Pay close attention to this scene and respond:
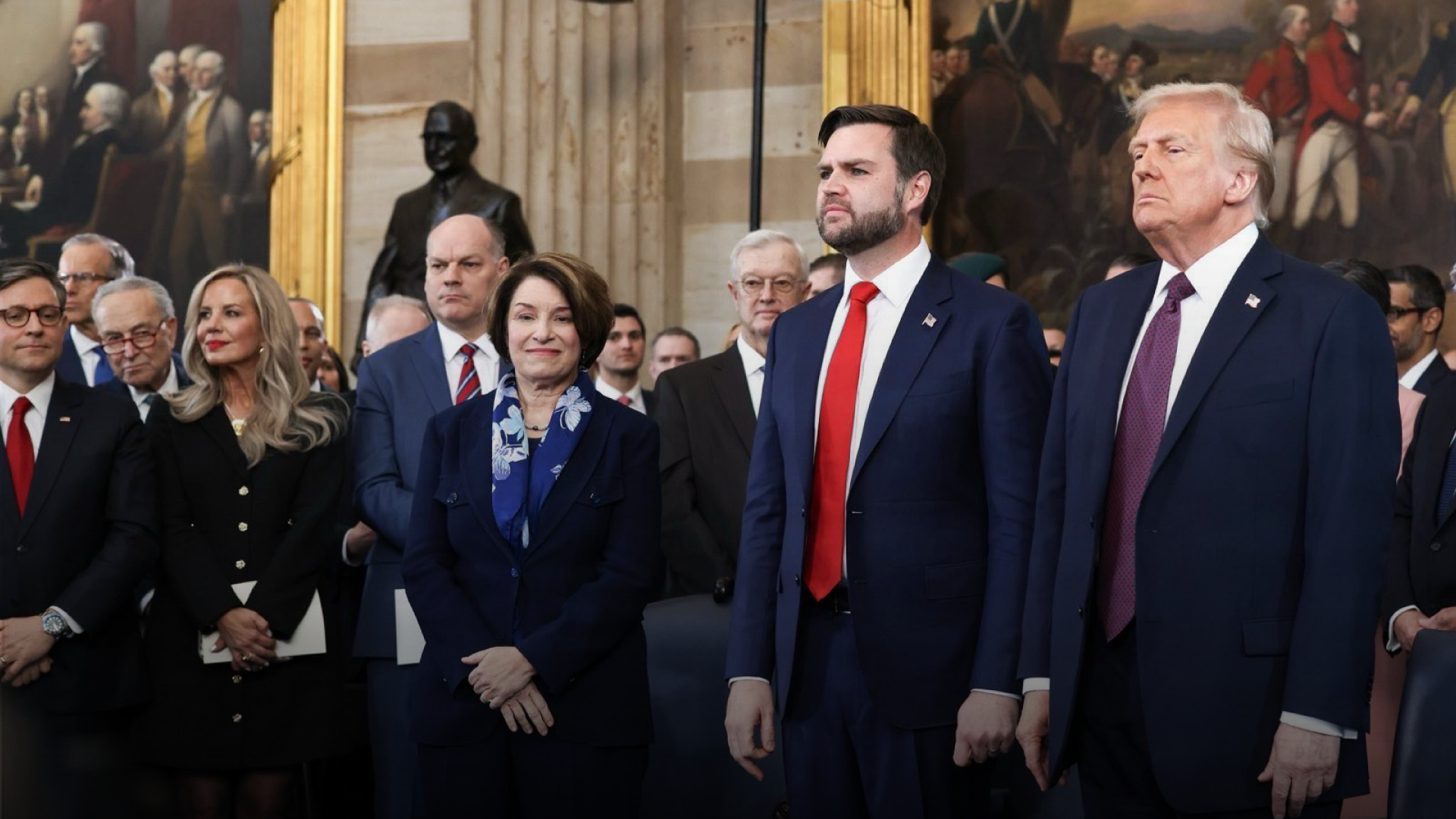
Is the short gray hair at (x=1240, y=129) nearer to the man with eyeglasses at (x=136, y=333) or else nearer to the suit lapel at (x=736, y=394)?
the suit lapel at (x=736, y=394)

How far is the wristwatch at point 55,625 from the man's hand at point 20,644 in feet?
0.03

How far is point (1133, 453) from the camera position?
304 cm

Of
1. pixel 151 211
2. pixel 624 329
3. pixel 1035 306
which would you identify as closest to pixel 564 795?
pixel 624 329

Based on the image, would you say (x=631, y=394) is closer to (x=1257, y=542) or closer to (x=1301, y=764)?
(x=1257, y=542)

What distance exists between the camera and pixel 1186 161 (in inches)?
120

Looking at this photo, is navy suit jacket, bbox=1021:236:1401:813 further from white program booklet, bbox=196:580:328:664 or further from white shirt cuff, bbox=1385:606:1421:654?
white program booklet, bbox=196:580:328:664

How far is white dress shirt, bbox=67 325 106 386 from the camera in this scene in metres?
6.21

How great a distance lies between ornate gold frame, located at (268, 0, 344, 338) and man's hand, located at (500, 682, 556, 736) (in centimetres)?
627

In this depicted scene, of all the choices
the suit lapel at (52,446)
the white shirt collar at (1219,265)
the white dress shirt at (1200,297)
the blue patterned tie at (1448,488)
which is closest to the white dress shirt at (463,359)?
the suit lapel at (52,446)

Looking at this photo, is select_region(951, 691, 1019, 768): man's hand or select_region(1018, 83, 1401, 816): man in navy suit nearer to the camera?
select_region(1018, 83, 1401, 816): man in navy suit

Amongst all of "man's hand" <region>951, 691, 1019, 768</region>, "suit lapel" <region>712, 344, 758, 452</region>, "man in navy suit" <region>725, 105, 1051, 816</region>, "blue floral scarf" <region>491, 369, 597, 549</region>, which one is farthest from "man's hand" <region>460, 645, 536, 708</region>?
"suit lapel" <region>712, 344, 758, 452</region>

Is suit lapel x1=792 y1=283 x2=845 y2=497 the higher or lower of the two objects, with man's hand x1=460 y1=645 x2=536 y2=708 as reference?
higher

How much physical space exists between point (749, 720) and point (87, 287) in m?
4.05

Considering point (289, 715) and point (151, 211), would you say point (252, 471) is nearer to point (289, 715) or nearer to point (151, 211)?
point (289, 715)
